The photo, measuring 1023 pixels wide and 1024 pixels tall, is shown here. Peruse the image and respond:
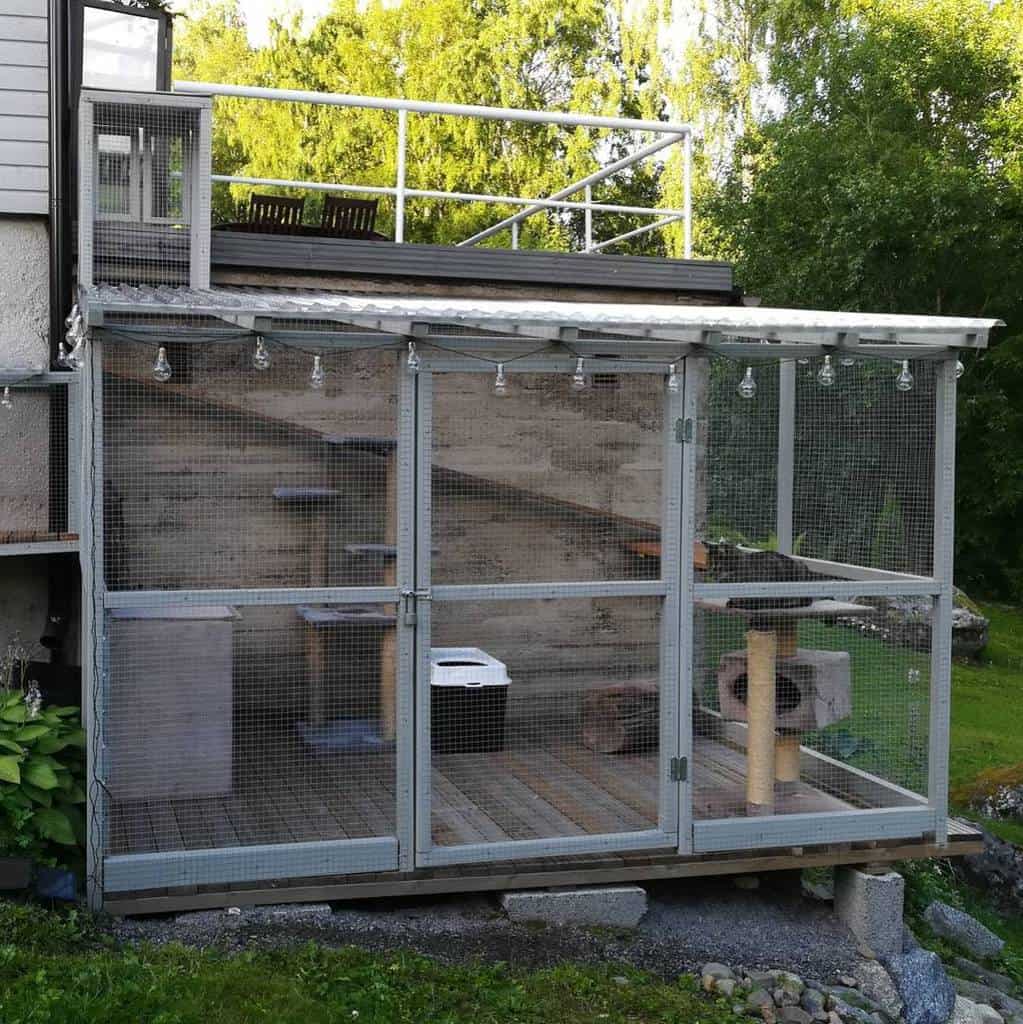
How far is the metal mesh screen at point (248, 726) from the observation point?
17.5 ft

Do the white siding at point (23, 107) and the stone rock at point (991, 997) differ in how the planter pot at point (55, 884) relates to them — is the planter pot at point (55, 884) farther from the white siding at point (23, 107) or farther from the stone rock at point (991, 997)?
the stone rock at point (991, 997)

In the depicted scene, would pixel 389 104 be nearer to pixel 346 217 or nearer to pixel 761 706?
pixel 346 217

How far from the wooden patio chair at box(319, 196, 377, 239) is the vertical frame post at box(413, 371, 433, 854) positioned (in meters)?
3.46

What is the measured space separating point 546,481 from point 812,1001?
243cm

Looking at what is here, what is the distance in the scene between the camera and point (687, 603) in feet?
19.2

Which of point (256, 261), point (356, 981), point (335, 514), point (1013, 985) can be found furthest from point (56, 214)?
point (1013, 985)

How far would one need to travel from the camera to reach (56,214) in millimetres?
7203

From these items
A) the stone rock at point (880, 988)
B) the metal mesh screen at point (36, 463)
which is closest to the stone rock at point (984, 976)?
the stone rock at point (880, 988)

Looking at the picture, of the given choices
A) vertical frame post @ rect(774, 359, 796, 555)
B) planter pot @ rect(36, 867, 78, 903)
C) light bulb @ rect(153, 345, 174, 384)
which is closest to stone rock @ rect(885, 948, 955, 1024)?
vertical frame post @ rect(774, 359, 796, 555)

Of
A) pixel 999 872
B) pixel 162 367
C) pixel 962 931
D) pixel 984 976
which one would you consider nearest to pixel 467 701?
pixel 162 367

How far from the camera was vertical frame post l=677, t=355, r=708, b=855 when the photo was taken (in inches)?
229

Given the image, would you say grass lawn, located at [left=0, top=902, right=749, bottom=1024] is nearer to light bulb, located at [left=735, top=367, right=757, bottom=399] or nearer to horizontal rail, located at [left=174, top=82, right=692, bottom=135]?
light bulb, located at [left=735, top=367, right=757, bottom=399]

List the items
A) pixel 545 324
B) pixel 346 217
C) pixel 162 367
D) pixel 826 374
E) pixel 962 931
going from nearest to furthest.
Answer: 1. pixel 162 367
2. pixel 545 324
3. pixel 826 374
4. pixel 962 931
5. pixel 346 217

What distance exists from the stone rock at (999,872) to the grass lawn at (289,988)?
12.5 ft
